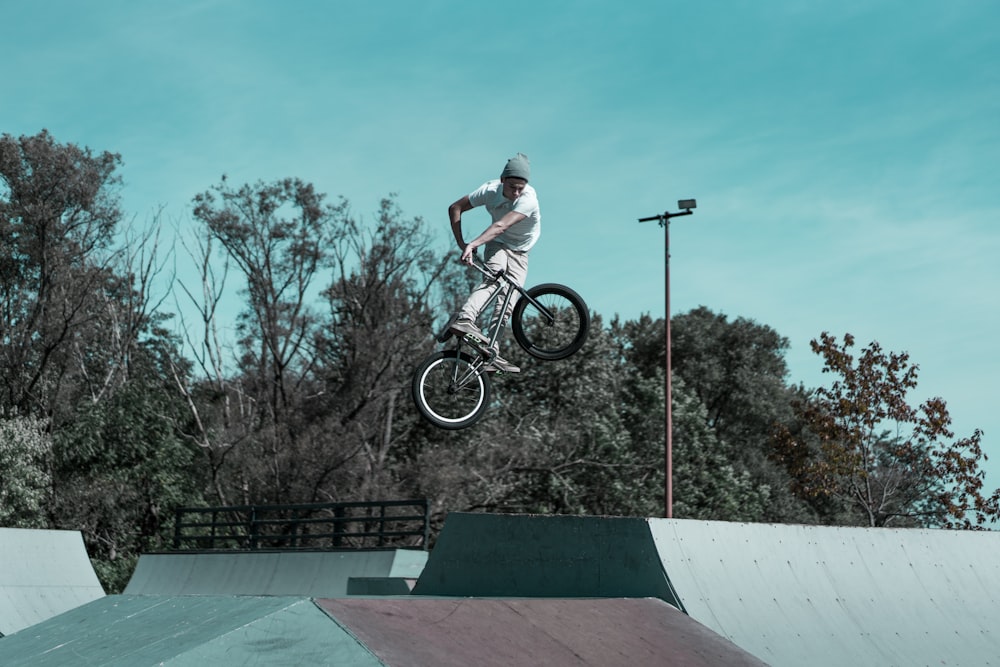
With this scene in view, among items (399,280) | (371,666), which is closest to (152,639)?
(371,666)

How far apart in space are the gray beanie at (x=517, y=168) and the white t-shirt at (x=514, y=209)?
13cm

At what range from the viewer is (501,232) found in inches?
356

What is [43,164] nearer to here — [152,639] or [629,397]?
[629,397]

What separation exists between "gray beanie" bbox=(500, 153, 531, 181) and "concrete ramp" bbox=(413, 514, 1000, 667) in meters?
3.46

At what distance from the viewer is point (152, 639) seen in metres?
7.73

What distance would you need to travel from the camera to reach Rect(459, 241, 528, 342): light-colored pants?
9305mm

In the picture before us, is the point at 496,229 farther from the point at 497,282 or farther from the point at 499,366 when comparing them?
the point at 499,366

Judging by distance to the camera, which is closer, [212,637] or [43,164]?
[212,637]

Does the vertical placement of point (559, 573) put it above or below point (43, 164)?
below

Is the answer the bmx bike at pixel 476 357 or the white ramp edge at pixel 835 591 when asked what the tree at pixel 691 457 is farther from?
the bmx bike at pixel 476 357

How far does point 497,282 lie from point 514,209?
0.73 m

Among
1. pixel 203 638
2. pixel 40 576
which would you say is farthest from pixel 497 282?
pixel 40 576

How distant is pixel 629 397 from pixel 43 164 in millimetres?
21969

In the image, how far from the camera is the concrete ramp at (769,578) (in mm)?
9906
